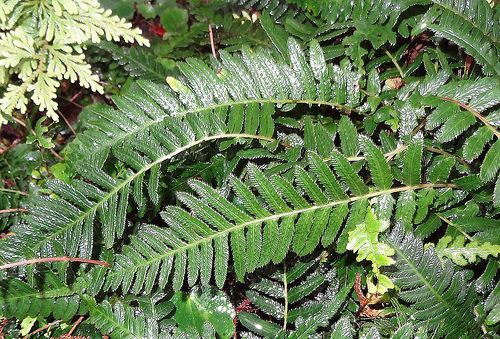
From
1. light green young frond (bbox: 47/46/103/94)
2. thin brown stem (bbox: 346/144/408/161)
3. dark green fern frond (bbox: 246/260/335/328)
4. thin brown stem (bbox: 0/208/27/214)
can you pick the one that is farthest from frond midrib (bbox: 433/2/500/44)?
thin brown stem (bbox: 0/208/27/214)

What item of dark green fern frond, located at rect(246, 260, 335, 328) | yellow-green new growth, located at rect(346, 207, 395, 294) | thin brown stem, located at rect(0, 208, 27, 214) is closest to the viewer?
yellow-green new growth, located at rect(346, 207, 395, 294)

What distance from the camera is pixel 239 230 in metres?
1.58

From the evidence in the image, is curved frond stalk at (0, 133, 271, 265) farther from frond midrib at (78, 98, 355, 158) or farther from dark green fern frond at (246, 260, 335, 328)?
dark green fern frond at (246, 260, 335, 328)

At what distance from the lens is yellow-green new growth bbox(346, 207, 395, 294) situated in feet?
4.76

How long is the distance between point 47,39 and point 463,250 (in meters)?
1.61

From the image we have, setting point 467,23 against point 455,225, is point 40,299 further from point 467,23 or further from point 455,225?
point 467,23

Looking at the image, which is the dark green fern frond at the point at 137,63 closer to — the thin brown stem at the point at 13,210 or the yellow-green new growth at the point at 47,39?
the yellow-green new growth at the point at 47,39

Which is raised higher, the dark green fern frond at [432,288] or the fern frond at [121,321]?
the fern frond at [121,321]

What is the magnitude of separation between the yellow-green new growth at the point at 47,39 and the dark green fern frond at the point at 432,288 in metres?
1.16

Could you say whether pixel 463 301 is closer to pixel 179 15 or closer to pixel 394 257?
pixel 394 257

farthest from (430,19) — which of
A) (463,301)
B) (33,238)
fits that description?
(33,238)

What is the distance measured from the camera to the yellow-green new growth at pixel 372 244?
1451 mm

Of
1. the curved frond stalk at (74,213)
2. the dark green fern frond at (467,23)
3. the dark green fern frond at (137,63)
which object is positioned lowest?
the dark green fern frond at (467,23)

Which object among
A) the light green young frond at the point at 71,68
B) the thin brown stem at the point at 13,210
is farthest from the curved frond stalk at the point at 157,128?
the thin brown stem at the point at 13,210
